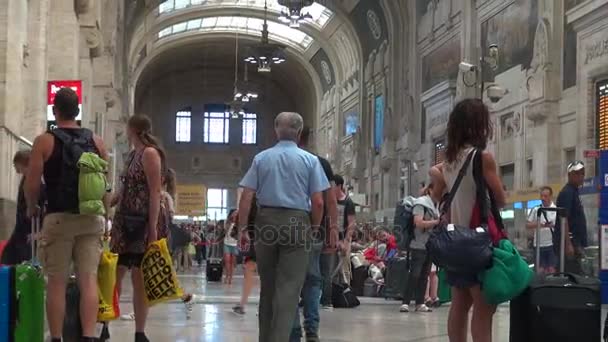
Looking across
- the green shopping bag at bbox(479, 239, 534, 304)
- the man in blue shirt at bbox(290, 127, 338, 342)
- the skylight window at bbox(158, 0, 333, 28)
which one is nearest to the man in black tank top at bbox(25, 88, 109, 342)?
the man in blue shirt at bbox(290, 127, 338, 342)

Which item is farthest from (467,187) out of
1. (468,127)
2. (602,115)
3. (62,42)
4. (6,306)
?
(62,42)

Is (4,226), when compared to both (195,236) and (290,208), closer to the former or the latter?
(290,208)

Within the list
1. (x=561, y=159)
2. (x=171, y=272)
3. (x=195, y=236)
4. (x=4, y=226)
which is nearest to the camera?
(x=171, y=272)

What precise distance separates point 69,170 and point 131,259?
0.94 m

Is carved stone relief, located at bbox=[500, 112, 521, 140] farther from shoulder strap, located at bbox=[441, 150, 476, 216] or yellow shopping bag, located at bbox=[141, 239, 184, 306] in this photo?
shoulder strap, located at bbox=[441, 150, 476, 216]

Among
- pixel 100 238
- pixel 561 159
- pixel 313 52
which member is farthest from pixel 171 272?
pixel 313 52

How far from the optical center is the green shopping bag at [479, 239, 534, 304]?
4.71 meters

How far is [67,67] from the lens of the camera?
1645cm

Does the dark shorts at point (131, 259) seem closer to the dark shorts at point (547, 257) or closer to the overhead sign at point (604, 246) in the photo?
the overhead sign at point (604, 246)

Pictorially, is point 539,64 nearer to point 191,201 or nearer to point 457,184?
point 457,184

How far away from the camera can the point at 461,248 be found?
15.5ft

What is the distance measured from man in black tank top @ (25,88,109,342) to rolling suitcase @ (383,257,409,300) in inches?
285

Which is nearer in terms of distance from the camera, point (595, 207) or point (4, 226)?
point (4, 226)

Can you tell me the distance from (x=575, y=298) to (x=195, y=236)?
31.7 m
